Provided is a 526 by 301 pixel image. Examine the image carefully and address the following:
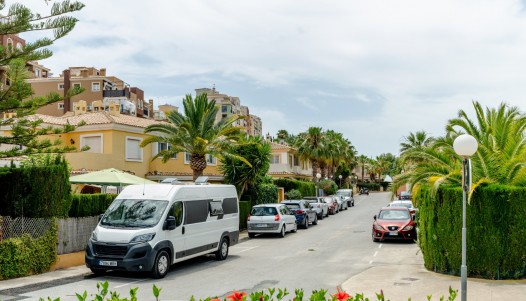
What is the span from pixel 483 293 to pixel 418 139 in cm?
4662

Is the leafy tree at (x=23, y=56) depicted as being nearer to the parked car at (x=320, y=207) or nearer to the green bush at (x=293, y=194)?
the parked car at (x=320, y=207)

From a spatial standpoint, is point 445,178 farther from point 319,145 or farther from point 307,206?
point 319,145

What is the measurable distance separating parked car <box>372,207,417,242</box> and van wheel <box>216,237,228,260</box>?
27.0 feet

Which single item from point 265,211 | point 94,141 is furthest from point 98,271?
point 94,141

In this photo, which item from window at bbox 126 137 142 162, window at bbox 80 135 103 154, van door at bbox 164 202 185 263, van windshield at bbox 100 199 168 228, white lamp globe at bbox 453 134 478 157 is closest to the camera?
white lamp globe at bbox 453 134 478 157

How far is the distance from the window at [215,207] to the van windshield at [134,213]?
2.50m

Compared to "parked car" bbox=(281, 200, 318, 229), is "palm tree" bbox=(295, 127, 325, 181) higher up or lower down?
higher up

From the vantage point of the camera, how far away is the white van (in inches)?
531

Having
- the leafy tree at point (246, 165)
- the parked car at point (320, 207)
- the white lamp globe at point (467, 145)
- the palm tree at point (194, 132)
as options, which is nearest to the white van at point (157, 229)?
the white lamp globe at point (467, 145)

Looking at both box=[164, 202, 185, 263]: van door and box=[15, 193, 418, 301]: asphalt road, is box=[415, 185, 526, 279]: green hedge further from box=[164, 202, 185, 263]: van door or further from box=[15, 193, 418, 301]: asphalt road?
box=[164, 202, 185, 263]: van door

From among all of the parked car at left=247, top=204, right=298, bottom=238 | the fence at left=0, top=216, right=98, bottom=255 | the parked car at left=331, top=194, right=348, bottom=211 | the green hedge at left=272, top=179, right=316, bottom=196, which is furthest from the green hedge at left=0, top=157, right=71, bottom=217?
the parked car at left=331, top=194, right=348, bottom=211

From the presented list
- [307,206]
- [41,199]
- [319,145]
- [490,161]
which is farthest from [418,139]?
[41,199]

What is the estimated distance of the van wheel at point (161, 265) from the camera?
13664 mm

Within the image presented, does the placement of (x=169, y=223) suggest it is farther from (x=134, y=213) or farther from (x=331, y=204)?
(x=331, y=204)
